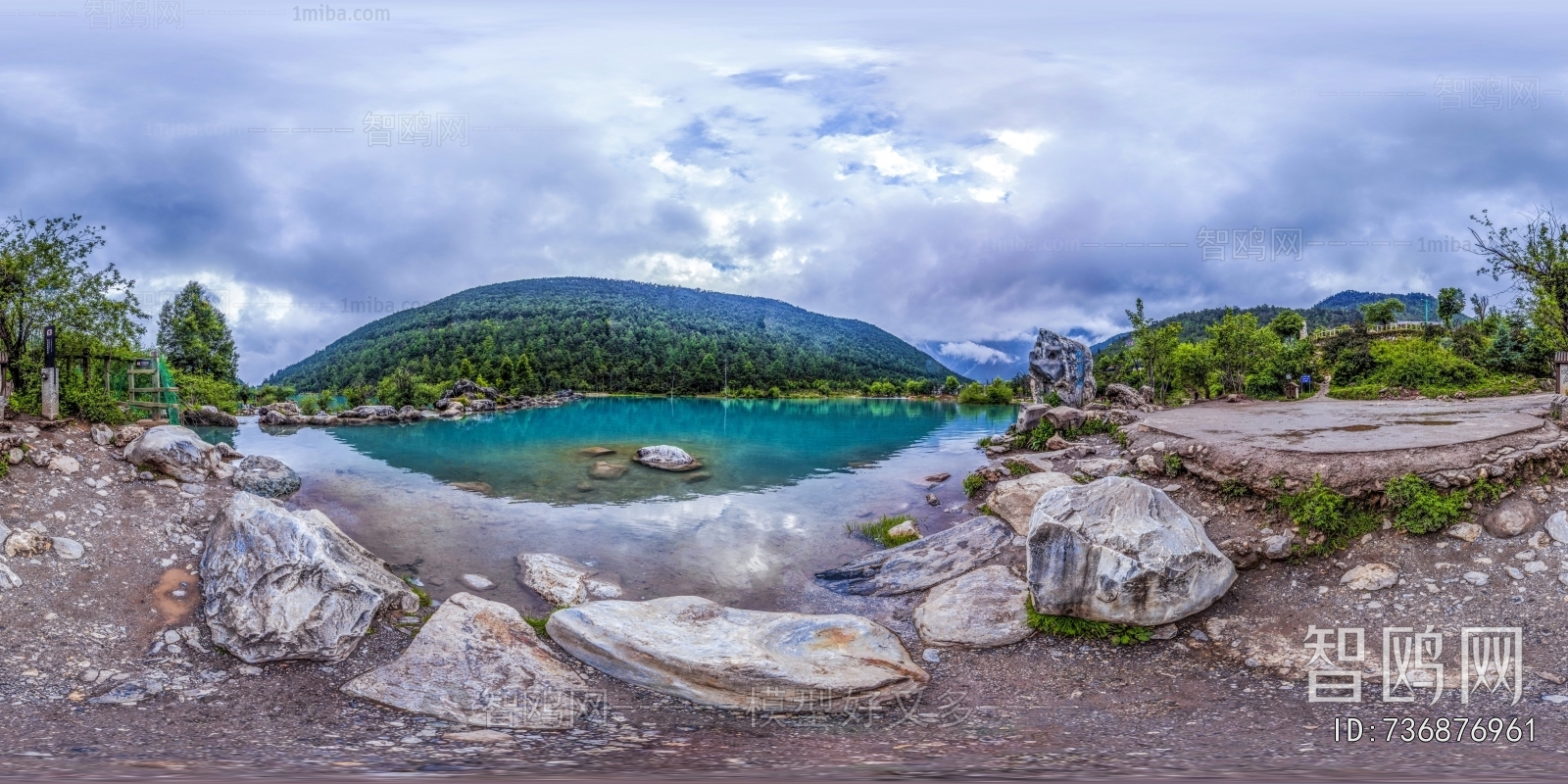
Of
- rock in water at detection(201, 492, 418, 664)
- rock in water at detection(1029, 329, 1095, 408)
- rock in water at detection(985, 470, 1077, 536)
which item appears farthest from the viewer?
rock in water at detection(1029, 329, 1095, 408)

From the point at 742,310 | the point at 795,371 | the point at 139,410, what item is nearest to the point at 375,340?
the point at 795,371

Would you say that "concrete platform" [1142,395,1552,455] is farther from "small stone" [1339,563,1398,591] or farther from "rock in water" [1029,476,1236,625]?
"rock in water" [1029,476,1236,625]

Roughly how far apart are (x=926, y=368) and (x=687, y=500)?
341 feet

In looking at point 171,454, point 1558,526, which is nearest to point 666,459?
point 171,454

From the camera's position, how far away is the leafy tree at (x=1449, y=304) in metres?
42.6

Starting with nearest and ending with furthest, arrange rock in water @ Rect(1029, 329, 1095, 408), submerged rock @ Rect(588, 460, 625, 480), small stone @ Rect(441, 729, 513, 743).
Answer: small stone @ Rect(441, 729, 513, 743)
submerged rock @ Rect(588, 460, 625, 480)
rock in water @ Rect(1029, 329, 1095, 408)

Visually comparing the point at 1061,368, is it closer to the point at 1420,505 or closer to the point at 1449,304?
the point at 1420,505

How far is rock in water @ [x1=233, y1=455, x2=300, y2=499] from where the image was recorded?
32.7 ft

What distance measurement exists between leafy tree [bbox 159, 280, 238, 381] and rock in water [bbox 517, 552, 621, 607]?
1129 inches

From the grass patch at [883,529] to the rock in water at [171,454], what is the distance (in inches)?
388

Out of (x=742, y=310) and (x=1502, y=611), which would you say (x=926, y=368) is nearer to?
(x=742, y=310)

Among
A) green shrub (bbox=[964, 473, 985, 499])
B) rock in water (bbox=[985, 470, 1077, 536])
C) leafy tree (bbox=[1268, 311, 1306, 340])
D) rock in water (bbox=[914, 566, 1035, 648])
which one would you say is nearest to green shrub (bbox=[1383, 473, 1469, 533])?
rock in water (bbox=[985, 470, 1077, 536])

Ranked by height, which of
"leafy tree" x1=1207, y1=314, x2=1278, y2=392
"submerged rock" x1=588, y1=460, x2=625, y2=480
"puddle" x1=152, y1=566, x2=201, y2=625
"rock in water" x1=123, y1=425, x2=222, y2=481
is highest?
"leafy tree" x1=1207, y1=314, x2=1278, y2=392

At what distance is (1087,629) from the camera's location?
6254 millimetres
